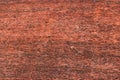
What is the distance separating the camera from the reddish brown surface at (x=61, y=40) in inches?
53.8

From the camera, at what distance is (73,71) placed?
137cm

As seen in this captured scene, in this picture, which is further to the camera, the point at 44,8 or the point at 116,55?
the point at 44,8

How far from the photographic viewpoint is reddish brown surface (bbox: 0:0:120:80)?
4.48ft

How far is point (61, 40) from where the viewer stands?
Result: 4.64 ft

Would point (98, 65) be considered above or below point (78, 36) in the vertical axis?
below

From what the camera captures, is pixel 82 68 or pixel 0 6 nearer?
pixel 82 68

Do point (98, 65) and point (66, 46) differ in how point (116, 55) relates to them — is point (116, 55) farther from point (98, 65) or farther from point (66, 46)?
point (66, 46)

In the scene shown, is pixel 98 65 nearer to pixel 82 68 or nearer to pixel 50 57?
pixel 82 68

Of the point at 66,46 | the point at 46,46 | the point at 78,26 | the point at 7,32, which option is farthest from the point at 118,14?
the point at 7,32

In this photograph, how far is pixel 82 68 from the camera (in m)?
1.36

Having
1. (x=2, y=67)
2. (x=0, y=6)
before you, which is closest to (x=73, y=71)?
(x=2, y=67)

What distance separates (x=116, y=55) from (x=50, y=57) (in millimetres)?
365

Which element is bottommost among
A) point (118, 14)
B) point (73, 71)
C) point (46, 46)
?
point (73, 71)

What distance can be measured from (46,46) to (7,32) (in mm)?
254
